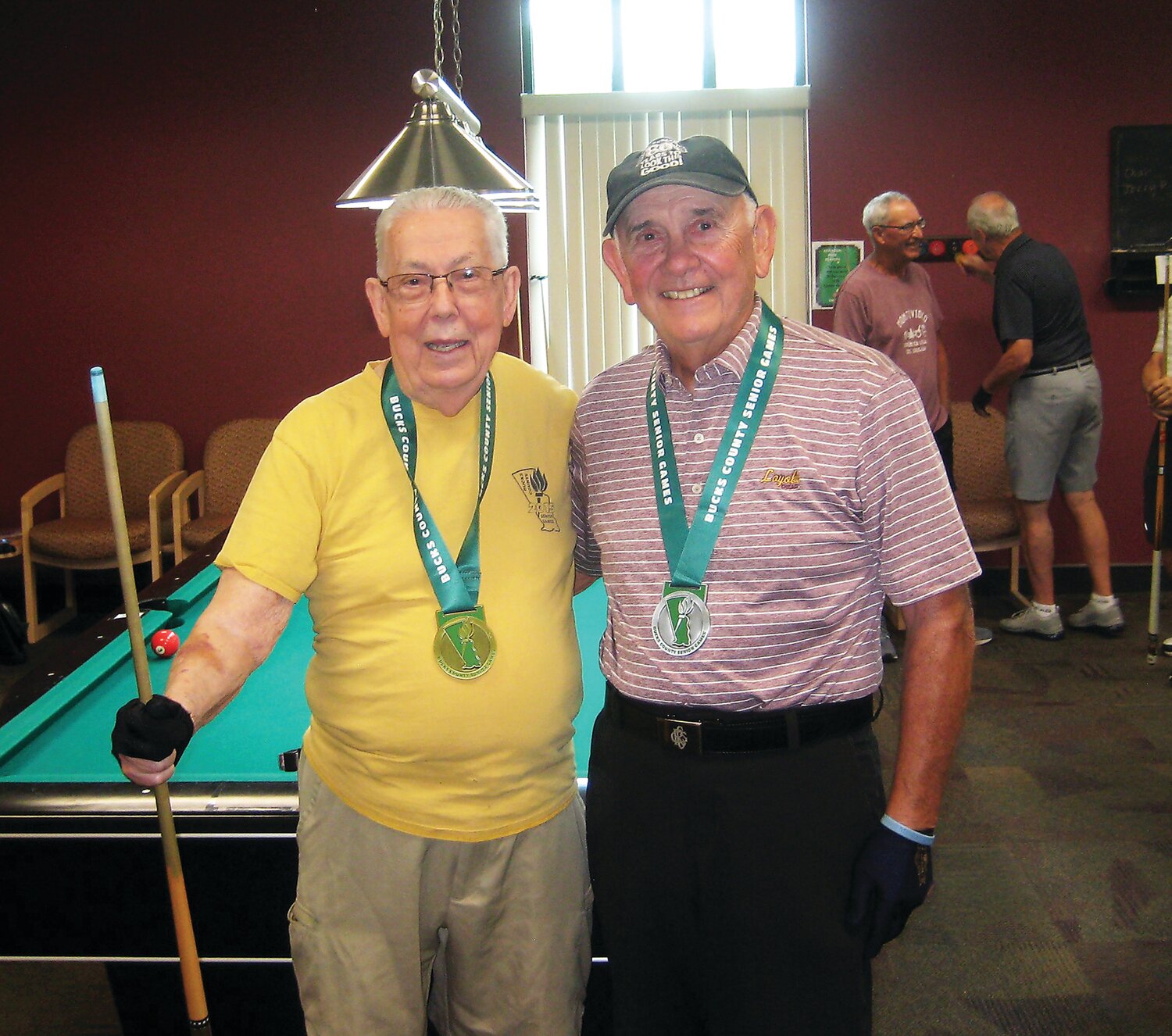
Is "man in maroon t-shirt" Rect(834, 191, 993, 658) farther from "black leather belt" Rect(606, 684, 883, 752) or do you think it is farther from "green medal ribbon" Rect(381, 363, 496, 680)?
"green medal ribbon" Rect(381, 363, 496, 680)

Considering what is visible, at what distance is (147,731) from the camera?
1245 millimetres

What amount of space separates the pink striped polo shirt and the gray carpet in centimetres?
132

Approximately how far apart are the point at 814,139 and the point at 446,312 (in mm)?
4632

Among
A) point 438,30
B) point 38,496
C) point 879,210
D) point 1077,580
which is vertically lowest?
point 1077,580

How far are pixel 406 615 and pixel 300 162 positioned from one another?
15.8 feet

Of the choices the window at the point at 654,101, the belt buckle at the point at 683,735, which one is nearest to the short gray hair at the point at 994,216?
the window at the point at 654,101

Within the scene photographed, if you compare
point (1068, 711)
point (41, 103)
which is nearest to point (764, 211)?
point (1068, 711)

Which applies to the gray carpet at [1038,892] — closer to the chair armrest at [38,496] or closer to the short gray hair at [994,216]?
the short gray hair at [994,216]

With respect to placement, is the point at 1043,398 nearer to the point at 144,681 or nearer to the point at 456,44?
the point at 456,44

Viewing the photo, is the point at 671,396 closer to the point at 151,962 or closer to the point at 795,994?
the point at 795,994

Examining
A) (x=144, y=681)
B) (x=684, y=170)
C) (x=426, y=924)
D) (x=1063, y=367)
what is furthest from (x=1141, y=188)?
(x=144, y=681)

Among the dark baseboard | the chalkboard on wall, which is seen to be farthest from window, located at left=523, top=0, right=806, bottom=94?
the dark baseboard

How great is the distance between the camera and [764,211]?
5.25ft

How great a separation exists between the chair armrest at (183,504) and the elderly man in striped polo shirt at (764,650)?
4.27 metres
